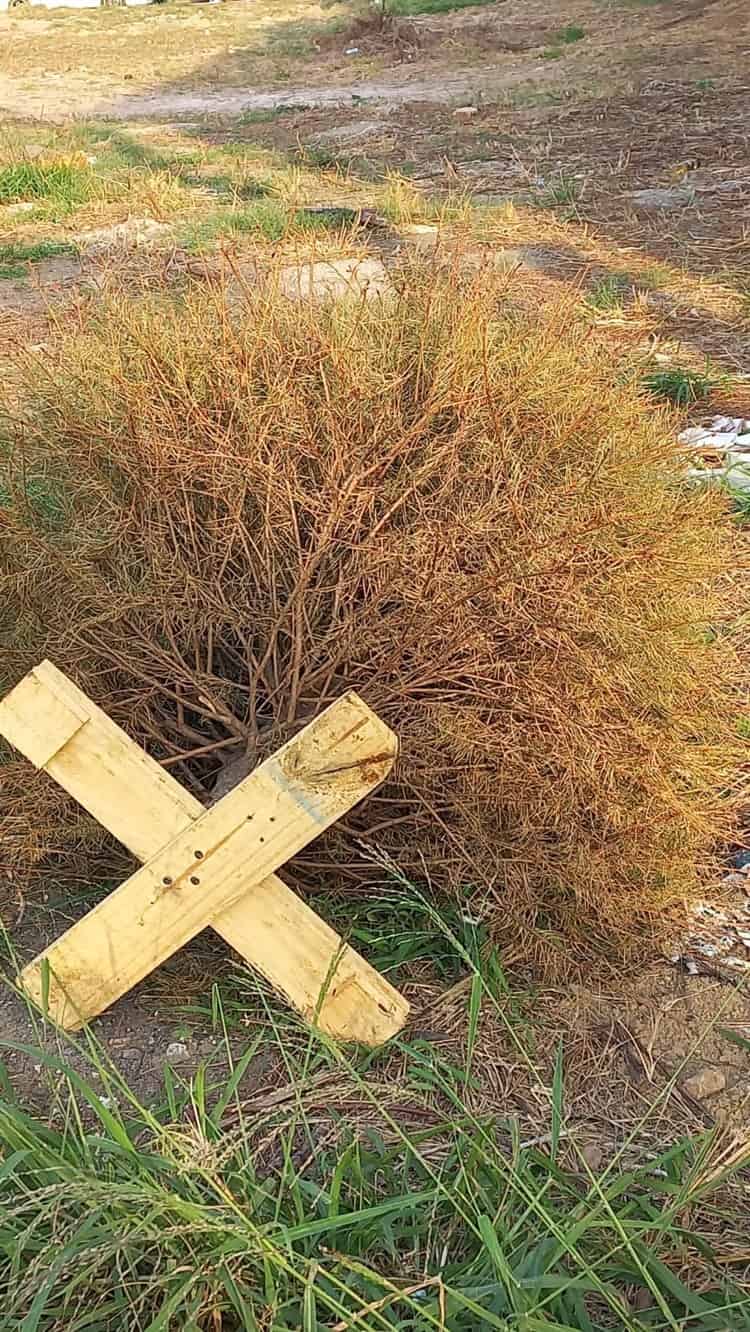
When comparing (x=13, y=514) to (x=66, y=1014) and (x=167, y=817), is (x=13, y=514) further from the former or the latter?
(x=66, y=1014)

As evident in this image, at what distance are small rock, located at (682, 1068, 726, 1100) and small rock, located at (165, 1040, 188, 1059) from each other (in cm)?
86

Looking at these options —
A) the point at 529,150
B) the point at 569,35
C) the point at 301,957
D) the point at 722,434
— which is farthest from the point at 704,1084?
the point at 569,35

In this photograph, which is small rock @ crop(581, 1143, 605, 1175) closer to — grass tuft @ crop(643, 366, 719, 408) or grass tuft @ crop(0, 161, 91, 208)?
grass tuft @ crop(643, 366, 719, 408)

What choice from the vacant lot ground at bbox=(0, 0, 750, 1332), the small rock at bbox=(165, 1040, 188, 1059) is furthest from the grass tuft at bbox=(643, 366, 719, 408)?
the small rock at bbox=(165, 1040, 188, 1059)

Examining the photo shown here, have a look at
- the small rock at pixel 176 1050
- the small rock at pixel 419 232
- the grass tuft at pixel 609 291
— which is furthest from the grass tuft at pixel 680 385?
the small rock at pixel 176 1050

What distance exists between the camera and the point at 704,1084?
78.0 inches

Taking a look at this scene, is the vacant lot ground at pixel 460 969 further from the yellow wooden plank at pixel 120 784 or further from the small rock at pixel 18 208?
the yellow wooden plank at pixel 120 784

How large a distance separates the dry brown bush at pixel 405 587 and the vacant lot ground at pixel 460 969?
17 centimetres

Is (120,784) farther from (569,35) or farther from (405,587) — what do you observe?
(569,35)

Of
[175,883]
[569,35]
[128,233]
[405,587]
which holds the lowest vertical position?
[569,35]

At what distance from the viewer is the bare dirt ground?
6.78 feet

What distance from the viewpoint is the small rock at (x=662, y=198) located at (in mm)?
7484

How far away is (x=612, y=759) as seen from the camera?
84.2 inches

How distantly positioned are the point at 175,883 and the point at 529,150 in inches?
354
